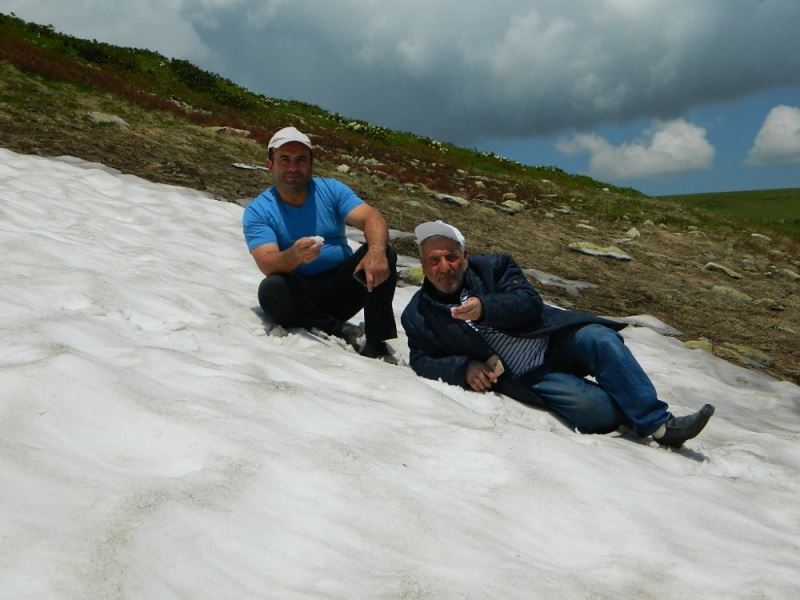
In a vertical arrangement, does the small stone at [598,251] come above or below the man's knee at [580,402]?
above

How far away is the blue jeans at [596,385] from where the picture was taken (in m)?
4.44

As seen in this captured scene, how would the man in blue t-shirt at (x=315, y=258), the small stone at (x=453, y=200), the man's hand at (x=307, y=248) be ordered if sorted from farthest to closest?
the small stone at (x=453, y=200)
the man in blue t-shirt at (x=315, y=258)
the man's hand at (x=307, y=248)

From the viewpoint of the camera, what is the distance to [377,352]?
543cm

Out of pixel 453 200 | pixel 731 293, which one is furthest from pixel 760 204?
pixel 731 293

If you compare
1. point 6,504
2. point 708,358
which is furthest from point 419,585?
point 708,358

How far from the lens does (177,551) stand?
2154 mm

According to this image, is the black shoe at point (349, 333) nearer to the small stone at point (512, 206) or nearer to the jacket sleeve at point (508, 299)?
the jacket sleeve at point (508, 299)

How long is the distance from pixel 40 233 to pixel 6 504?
470 centimetres

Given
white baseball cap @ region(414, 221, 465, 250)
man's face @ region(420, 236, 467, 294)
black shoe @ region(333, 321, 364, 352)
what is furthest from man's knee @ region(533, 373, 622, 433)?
black shoe @ region(333, 321, 364, 352)

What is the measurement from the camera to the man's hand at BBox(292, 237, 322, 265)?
4.82m

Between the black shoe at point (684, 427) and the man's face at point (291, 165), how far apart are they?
3.08 meters

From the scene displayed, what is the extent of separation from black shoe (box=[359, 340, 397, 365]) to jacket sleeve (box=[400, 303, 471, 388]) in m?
0.44

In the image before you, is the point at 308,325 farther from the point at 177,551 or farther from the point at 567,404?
the point at 177,551

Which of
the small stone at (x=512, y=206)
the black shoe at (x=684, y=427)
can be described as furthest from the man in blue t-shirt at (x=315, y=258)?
the small stone at (x=512, y=206)
